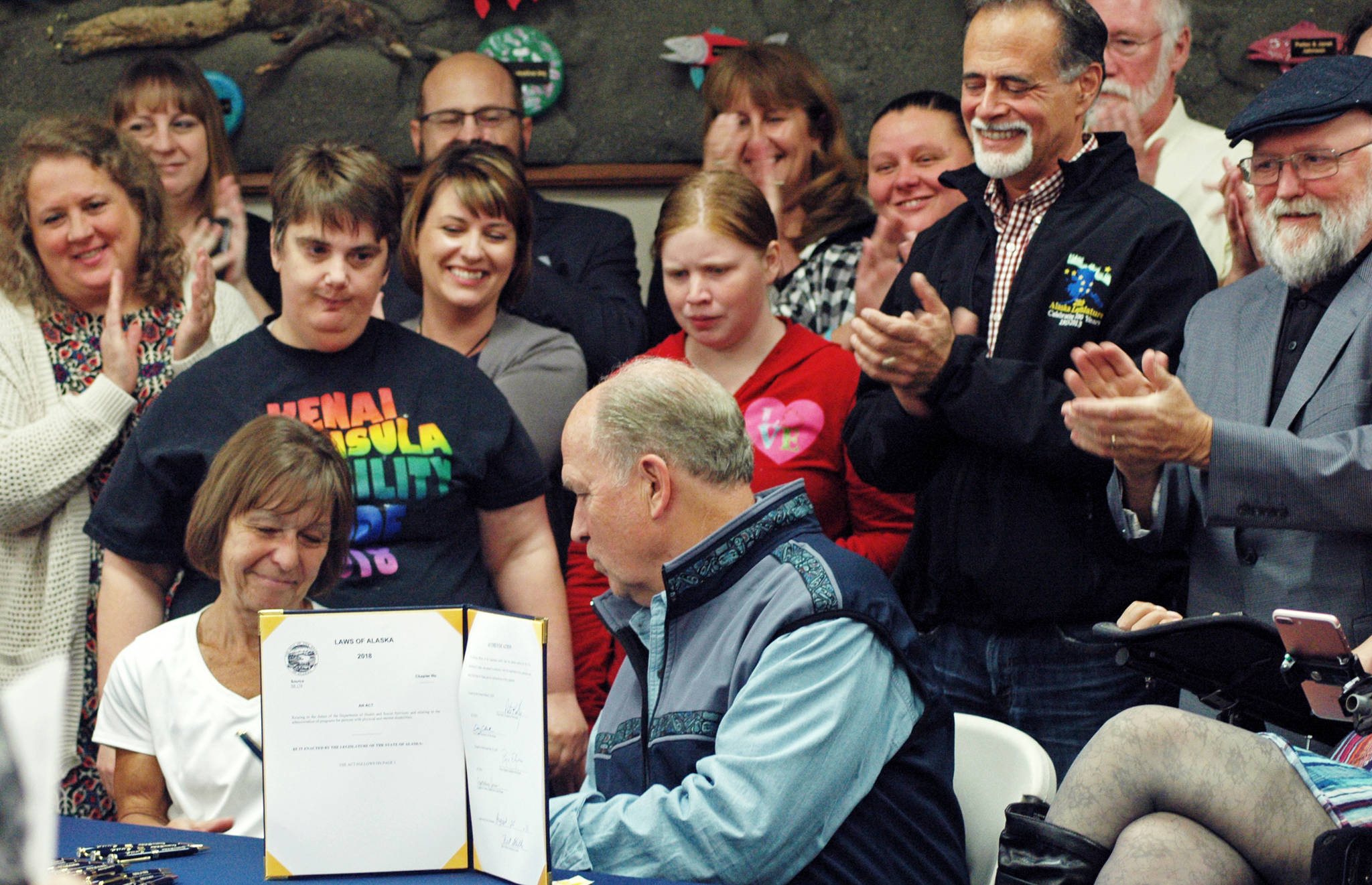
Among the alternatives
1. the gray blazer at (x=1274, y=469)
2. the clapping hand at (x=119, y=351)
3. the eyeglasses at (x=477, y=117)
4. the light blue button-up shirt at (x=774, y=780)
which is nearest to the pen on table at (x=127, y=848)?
the light blue button-up shirt at (x=774, y=780)

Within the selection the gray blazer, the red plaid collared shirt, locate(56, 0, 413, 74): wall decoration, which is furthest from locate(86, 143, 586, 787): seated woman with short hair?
locate(56, 0, 413, 74): wall decoration

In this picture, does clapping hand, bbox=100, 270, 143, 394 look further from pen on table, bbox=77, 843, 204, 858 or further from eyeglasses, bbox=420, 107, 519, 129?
pen on table, bbox=77, 843, 204, 858

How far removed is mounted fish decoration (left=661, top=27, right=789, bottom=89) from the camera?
4211mm

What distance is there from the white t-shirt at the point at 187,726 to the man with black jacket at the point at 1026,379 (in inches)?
45.9

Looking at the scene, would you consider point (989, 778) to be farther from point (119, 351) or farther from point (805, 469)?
point (119, 351)

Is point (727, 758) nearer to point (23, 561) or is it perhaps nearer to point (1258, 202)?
point (1258, 202)

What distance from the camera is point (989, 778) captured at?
6.43 feet

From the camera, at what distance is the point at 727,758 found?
166cm

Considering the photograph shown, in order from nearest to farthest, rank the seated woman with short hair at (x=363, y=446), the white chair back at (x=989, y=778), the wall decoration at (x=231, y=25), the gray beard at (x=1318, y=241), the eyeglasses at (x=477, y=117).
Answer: the white chair back at (x=989, y=778) → the gray beard at (x=1318, y=241) → the seated woman with short hair at (x=363, y=446) → the eyeglasses at (x=477, y=117) → the wall decoration at (x=231, y=25)

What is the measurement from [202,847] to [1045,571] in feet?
4.51

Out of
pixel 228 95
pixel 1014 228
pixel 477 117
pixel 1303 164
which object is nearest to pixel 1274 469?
pixel 1303 164

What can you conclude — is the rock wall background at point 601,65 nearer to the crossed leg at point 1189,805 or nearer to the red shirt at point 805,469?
the red shirt at point 805,469

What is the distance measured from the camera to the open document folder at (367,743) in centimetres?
163

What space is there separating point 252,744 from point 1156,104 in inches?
95.6
